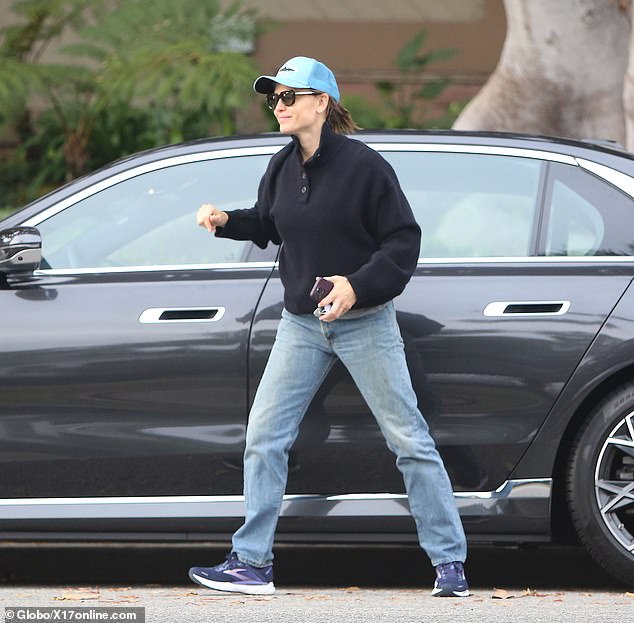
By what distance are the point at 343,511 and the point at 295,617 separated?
667 millimetres

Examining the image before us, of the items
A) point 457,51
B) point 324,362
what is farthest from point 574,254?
point 457,51

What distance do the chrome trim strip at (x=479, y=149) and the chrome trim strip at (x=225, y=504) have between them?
3.92ft

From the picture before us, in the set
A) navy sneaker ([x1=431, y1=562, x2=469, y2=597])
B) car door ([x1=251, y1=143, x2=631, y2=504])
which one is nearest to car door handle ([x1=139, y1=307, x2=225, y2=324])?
car door ([x1=251, y1=143, x2=631, y2=504])

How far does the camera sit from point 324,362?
507 cm

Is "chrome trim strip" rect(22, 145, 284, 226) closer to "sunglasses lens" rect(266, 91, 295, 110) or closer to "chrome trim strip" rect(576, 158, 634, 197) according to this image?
"sunglasses lens" rect(266, 91, 295, 110)

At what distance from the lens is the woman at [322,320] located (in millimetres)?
4891

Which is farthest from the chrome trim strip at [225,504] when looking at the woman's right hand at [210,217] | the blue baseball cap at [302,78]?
the blue baseball cap at [302,78]

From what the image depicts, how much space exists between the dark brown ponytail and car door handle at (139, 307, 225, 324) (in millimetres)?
763

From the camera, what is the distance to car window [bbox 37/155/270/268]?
17.8 feet

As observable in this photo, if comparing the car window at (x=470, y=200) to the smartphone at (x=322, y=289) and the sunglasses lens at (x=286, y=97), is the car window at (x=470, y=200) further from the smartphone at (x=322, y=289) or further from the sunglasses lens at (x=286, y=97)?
the smartphone at (x=322, y=289)

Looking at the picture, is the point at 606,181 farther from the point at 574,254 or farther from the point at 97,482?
the point at 97,482

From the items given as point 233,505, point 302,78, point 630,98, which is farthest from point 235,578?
point 630,98

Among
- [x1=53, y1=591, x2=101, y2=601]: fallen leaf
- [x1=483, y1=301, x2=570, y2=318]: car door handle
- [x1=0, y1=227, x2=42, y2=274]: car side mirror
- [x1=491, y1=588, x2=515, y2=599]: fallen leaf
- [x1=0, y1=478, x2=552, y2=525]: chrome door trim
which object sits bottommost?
[x1=53, y1=591, x2=101, y2=601]: fallen leaf

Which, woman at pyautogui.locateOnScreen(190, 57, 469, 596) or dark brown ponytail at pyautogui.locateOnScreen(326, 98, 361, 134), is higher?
dark brown ponytail at pyautogui.locateOnScreen(326, 98, 361, 134)
